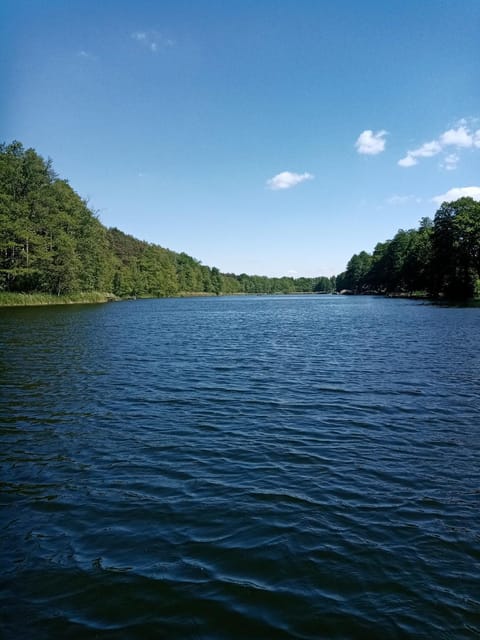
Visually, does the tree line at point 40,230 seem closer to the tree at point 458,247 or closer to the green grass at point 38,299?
the green grass at point 38,299

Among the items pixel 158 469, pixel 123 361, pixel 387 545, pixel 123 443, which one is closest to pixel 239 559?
pixel 387 545

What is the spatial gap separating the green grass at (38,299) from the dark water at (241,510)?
5694 cm

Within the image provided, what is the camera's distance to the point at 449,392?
604 inches

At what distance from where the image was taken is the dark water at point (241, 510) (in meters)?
4.98

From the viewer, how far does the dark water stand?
4.98 meters

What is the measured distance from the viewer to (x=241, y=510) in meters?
7.31

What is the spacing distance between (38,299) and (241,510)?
7265 cm

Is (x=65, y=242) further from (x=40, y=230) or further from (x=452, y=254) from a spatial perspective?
(x=452, y=254)

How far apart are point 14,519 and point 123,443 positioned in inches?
141

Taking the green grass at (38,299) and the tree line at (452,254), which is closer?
the green grass at (38,299)

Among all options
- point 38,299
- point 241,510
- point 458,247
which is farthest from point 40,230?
point 458,247

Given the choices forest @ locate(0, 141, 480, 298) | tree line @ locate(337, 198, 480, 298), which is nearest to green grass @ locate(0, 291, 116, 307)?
forest @ locate(0, 141, 480, 298)

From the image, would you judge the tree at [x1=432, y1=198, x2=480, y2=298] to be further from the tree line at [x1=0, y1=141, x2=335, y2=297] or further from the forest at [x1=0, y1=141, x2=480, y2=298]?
the tree line at [x1=0, y1=141, x2=335, y2=297]

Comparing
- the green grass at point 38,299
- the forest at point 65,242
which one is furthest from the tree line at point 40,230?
the green grass at point 38,299
